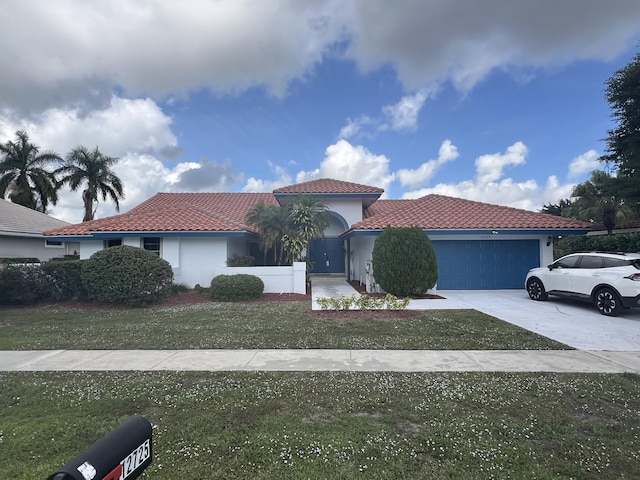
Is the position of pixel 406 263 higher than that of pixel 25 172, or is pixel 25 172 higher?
pixel 25 172

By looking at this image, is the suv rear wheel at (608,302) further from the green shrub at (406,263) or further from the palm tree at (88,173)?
the palm tree at (88,173)

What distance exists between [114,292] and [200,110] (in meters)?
8.65

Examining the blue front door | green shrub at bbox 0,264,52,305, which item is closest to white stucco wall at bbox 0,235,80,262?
green shrub at bbox 0,264,52,305

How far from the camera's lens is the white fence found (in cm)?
1487

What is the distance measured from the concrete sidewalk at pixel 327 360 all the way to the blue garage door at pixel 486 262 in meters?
9.31

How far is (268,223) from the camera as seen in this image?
53.9ft

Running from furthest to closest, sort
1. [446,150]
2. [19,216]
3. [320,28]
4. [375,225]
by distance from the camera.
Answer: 1. [19,216]
2. [446,150]
3. [375,225]
4. [320,28]

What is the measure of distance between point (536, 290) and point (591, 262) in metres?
2.35

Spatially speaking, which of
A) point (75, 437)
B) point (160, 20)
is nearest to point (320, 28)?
point (160, 20)

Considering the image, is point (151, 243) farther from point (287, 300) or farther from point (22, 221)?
point (22, 221)

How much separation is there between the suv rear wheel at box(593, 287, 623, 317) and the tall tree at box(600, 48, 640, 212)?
16.9ft

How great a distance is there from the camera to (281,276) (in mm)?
15047

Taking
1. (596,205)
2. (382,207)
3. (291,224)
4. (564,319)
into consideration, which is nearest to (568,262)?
(564,319)

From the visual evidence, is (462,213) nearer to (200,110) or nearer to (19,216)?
(200,110)
